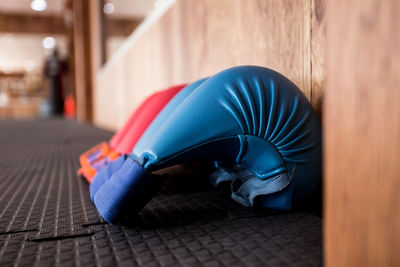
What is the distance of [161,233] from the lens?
63 centimetres

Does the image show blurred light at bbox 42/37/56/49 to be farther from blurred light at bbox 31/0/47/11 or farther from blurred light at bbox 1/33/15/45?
blurred light at bbox 31/0/47/11

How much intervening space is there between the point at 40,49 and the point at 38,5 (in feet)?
10.1

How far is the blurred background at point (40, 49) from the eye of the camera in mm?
4750

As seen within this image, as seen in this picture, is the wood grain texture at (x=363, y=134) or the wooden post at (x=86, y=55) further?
the wooden post at (x=86, y=55)

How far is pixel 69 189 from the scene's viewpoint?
1011 millimetres

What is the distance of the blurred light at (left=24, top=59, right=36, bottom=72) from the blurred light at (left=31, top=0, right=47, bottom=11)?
339 cm

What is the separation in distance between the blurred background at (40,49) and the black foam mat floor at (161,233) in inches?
136

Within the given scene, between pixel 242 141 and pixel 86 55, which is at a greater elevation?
pixel 86 55

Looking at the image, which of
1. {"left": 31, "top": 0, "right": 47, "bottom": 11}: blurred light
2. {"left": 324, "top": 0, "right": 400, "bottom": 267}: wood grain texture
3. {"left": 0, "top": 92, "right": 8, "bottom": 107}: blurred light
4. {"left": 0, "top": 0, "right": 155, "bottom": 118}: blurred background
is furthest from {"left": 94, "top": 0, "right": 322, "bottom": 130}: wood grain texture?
{"left": 0, "top": 92, "right": 8, "bottom": 107}: blurred light

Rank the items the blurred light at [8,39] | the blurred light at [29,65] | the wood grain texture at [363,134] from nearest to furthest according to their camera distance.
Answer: the wood grain texture at [363,134], the blurred light at [8,39], the blurred light at [29,65]

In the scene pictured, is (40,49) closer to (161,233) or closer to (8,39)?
(8,39)

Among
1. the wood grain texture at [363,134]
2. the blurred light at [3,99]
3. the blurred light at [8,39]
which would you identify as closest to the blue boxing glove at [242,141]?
the wood grain texture at [363,134]

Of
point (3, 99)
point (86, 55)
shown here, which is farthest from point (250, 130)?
point (3, 99)

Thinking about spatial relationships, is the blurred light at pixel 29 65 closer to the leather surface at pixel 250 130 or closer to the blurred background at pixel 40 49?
the blurred background at pixel 40 49
